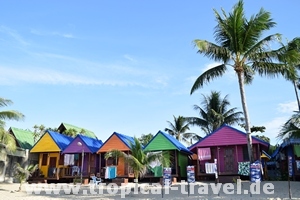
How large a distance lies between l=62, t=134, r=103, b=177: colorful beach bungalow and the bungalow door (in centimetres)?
989

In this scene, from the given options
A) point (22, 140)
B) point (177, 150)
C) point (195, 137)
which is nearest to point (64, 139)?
point (22, 140)

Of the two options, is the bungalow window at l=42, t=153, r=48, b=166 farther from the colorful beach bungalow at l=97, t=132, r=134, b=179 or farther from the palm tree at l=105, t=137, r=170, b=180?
the palm tree at l=105, t=137, r=170, b=180

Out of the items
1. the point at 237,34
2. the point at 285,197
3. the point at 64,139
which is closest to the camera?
the point at 285,197

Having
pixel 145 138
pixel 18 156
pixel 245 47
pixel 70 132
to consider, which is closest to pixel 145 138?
pixel 145 138

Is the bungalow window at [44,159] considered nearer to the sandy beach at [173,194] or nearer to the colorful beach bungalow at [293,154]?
the sandy beach at [173,194]

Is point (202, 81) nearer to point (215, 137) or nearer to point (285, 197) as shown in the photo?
point (215, 137)

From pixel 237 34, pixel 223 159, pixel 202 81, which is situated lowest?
pixel 223 159

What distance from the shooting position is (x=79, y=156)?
2516cm

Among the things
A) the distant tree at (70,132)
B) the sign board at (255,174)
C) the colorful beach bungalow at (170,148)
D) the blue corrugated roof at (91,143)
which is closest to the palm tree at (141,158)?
the sign board at (255,174)

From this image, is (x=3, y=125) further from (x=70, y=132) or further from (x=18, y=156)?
(x=70, y=132)

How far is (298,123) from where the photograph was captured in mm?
12445

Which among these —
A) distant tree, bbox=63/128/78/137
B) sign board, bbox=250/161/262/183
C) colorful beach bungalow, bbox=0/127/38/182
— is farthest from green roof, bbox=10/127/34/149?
sign board, bbox=250/161/262/183

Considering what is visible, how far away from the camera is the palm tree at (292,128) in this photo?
40.6 feet

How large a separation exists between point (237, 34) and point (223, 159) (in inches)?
338
